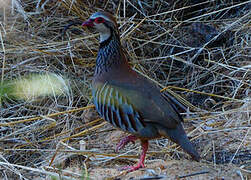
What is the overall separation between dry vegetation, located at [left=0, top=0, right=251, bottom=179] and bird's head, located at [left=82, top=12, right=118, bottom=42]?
2.55 feet

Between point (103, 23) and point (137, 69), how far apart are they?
1.35m

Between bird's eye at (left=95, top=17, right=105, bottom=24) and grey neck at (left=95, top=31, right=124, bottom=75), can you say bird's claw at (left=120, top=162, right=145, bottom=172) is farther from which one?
bird's eye at (left=95, top=17, right=105, bottom=24)

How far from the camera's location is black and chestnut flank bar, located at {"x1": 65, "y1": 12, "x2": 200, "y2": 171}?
274 cm

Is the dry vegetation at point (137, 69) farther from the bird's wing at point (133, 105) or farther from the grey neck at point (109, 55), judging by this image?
the grey neck at point (109, 55)

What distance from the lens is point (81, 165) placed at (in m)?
3.17

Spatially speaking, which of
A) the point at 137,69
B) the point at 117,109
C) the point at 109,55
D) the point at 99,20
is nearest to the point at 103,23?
the point at 99,20

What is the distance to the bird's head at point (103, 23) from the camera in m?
3.06

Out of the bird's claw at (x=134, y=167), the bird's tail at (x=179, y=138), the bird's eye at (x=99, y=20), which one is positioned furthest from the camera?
the bird's eye at (x=99, y=20)

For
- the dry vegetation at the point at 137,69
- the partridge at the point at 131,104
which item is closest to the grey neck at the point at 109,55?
the partridge at the point at 131,104

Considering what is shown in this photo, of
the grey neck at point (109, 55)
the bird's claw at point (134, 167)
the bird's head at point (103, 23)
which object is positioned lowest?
the bird's claw at point (134, 167)

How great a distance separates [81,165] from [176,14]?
255 cm

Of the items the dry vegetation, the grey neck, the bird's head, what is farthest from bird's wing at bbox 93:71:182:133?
the bird's head

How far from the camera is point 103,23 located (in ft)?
10.1

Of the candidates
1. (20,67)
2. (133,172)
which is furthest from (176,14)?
(133,172)
